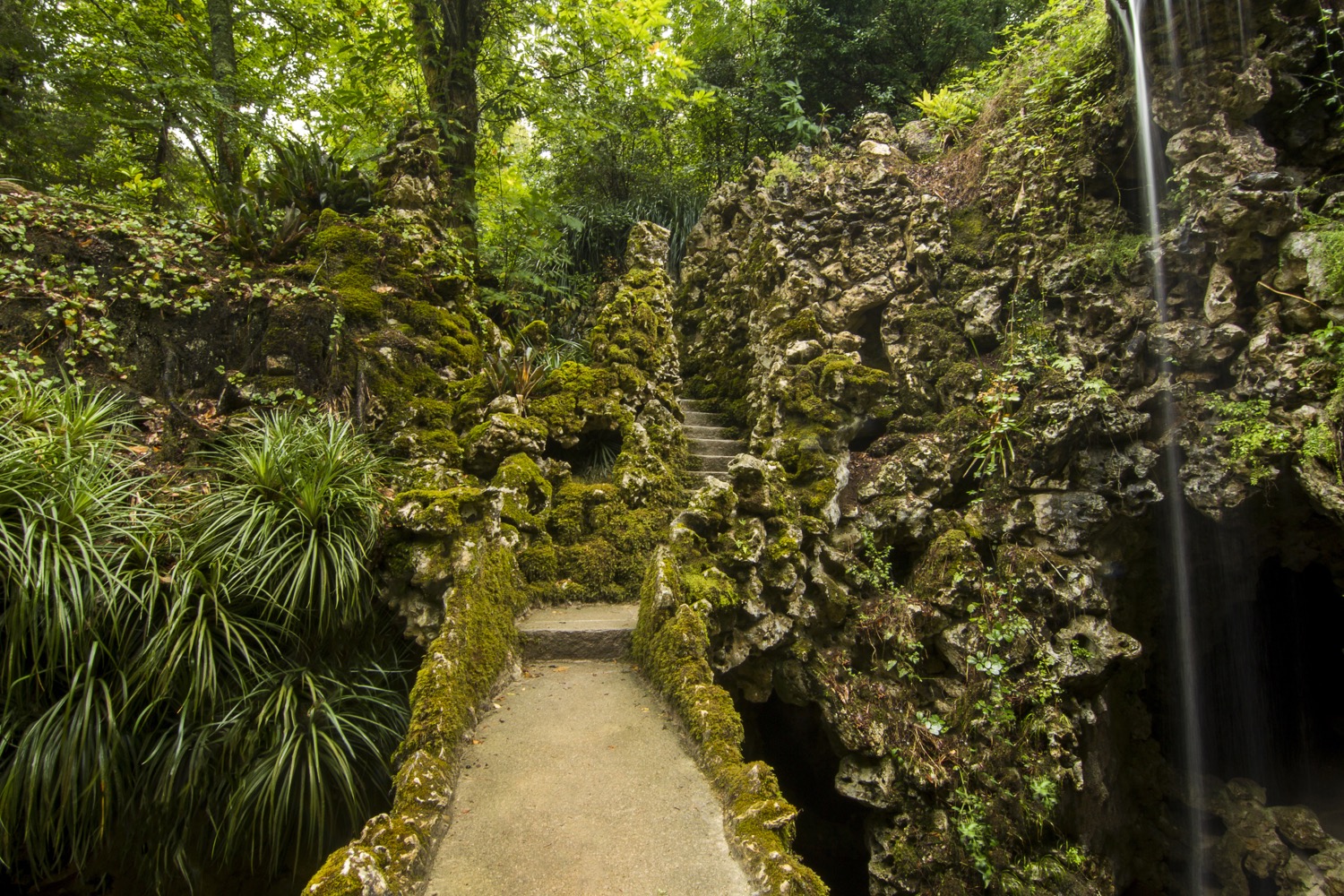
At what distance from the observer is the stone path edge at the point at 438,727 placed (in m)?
2.29

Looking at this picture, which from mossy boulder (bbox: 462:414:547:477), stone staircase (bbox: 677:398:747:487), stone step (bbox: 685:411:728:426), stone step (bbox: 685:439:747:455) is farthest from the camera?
stone step (bbox: 685:411:728:426)

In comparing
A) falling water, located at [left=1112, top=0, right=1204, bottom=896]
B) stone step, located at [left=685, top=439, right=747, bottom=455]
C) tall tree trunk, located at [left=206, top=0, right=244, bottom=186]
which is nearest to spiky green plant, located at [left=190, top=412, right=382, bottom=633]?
stone step, located at [left=685, top=439, right=747, bottom=455]

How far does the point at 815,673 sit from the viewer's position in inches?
191

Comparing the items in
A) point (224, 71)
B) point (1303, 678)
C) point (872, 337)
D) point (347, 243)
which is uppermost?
point (224, 71)

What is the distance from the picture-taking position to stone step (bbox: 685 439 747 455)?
694 centimetres

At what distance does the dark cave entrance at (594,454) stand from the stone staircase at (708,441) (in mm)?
834

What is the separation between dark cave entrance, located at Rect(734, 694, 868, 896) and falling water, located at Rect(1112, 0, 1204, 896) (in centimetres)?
325

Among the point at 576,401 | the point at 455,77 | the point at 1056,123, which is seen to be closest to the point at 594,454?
the point at 576,401

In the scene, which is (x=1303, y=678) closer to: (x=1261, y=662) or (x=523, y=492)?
(x=1261, y=662)

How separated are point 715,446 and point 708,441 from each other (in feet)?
0.33

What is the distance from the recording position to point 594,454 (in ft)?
19.6

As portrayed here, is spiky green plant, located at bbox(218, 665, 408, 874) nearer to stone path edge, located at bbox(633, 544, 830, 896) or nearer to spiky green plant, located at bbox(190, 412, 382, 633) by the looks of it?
spiky green plant, located at bbox(190, 412, 382, 633)

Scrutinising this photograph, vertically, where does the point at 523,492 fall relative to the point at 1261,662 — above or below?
above

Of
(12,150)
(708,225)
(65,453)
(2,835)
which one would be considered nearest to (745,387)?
(708,225)
